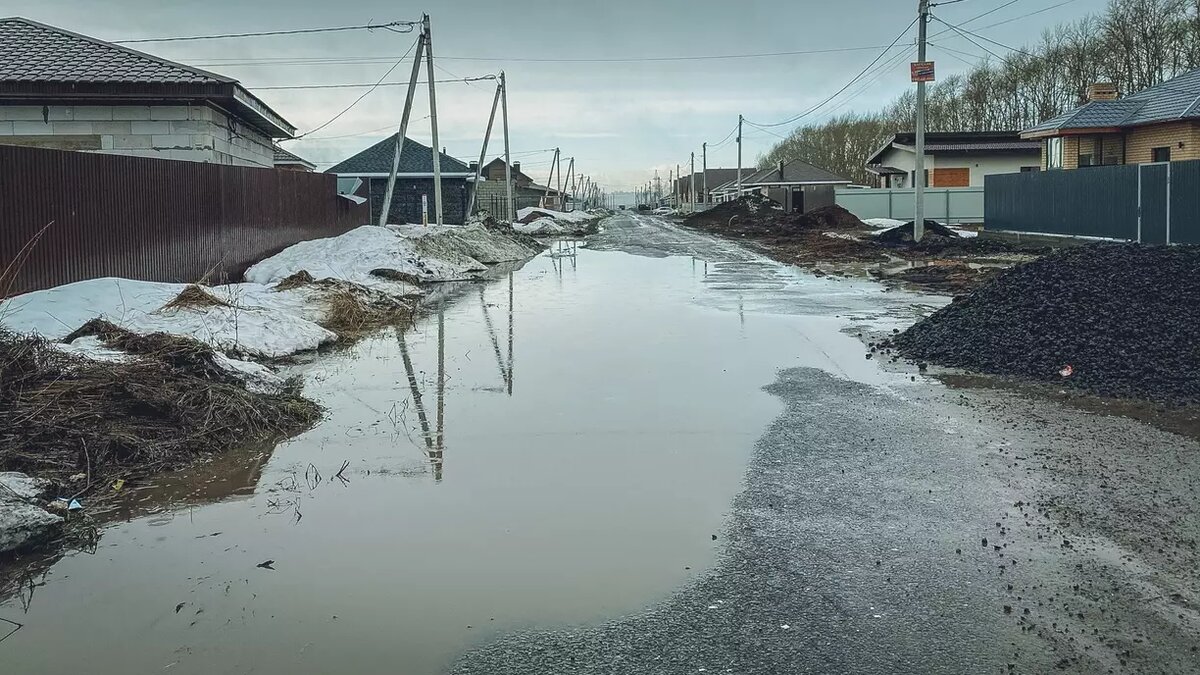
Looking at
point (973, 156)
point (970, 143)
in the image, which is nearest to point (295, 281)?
point (973, 156)

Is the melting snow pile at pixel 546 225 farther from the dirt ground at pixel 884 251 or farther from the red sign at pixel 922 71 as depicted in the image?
the red sign at pixel 922 71

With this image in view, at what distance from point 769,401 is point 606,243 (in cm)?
3675

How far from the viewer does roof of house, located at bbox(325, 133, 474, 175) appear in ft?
218

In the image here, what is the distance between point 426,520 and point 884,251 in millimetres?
27958

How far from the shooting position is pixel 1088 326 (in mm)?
10883

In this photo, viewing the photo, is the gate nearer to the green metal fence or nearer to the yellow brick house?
the green metal fence

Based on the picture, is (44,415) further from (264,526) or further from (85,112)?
(85,112)

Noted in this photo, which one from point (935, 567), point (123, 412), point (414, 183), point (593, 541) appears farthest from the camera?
point (414, 183)

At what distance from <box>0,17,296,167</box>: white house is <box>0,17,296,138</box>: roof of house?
0.02 meters

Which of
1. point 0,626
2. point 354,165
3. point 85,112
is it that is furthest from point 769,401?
point 354,165

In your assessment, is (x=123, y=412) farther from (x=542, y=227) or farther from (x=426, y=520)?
(x=542, y=227)

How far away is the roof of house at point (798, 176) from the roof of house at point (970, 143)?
35897mm

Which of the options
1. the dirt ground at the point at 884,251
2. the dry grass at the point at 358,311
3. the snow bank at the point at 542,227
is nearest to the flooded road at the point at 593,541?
the dry grass at the point at 358,311

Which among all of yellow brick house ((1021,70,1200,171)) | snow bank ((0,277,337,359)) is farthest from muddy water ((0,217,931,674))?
yellow brick house ((1021,70,1200,171))
